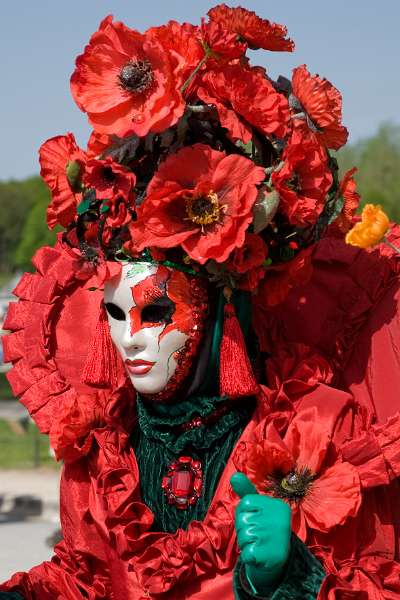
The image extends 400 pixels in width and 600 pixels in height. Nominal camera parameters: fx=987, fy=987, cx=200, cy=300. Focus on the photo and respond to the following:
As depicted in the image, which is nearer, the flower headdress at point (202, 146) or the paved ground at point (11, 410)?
the flower headdress at point (202, 146)

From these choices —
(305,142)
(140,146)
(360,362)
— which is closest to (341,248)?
(360,362)

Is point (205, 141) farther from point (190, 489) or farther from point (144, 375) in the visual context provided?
point (190, 489)

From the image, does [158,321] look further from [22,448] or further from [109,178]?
[22,448]

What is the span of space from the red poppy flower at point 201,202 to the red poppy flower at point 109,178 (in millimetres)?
57

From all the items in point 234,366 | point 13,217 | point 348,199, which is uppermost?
point 13,217

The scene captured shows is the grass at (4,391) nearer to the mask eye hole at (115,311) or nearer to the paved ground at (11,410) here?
the paved ground at (11,410)

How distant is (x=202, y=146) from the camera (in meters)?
2.37

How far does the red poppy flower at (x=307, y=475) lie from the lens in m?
2.34

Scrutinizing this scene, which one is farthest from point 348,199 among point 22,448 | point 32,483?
point 22,448

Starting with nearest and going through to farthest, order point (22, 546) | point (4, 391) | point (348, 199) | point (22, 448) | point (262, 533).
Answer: point (262, 533) < point (348, 199) < point (22, 546) < point (22, 448) < point (4, 391)

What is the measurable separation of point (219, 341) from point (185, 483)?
39cm

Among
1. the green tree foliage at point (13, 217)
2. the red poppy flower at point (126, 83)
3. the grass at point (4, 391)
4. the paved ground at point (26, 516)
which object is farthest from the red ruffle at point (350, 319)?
the green tree foliage at point (13, 217)

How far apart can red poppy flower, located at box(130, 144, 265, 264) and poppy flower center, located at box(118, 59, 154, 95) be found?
0.59ft

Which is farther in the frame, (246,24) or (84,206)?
(84,206)
